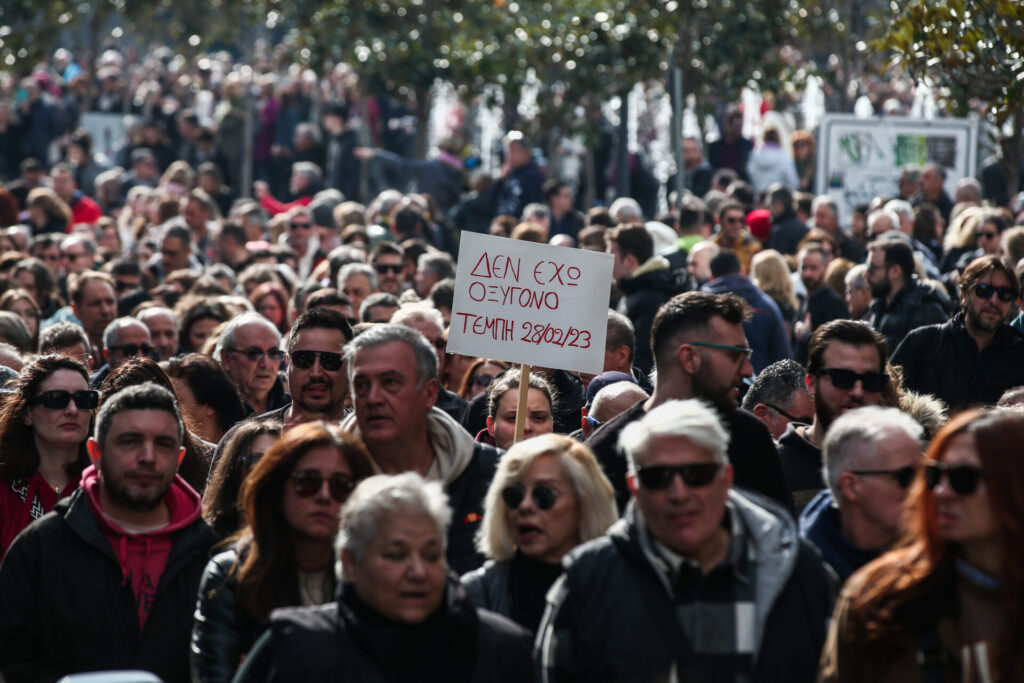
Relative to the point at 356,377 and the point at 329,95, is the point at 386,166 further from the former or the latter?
the point at 356,377

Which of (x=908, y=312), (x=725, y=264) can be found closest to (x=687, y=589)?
(x=908, y=312)

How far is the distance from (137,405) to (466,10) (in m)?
18.7

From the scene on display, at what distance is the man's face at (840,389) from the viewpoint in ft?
23.2

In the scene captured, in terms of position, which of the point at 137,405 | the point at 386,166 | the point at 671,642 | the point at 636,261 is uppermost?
the point at 386,166

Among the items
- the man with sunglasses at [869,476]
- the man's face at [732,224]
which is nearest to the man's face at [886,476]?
the man with sunglasses at [869,476]

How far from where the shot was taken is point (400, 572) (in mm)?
4535

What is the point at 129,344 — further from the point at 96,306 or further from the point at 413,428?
the point at 413,428

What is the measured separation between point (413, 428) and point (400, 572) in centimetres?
163

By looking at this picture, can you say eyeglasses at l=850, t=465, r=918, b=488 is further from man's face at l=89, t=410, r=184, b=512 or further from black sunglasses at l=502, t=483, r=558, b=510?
man's face at l=89, t=410, r=184, b=512

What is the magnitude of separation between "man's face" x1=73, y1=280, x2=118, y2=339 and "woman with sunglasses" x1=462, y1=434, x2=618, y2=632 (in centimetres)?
715

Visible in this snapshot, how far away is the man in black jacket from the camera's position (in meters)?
6.06

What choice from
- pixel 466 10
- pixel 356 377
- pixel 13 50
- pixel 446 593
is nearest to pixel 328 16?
pixel 466 10

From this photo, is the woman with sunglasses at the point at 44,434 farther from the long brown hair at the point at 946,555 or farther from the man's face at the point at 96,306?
the man's face at the point at 96,306

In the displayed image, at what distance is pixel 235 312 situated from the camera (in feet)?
37.7
